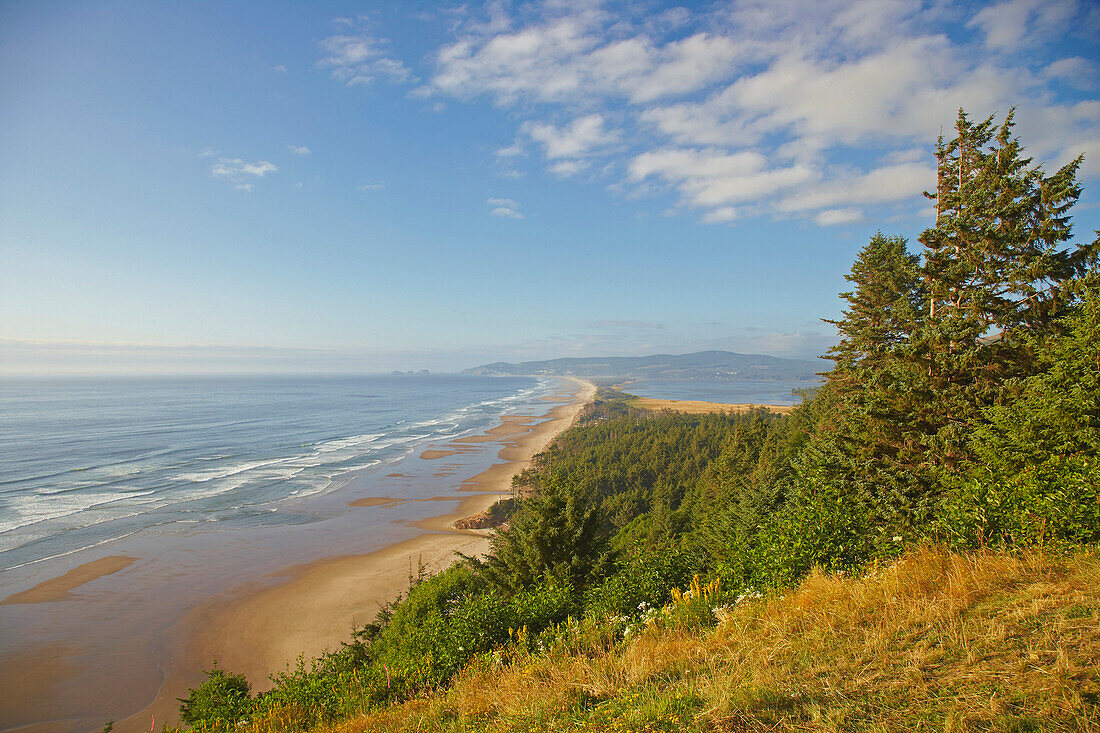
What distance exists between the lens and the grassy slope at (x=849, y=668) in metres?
3.38

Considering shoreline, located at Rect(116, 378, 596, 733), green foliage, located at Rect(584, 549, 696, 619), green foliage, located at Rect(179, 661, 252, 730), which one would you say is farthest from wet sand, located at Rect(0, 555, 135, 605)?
green foliage, located at Rect(584, 549, 696, 619)

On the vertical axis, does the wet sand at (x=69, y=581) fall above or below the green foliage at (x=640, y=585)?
below

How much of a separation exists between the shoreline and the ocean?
9.51 metres

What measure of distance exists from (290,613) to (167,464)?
3765 cm

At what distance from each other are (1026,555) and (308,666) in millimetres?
23217

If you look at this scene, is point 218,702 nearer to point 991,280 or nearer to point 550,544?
point 550,544

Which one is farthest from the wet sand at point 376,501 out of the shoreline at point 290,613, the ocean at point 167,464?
the shoreline at point 290,613

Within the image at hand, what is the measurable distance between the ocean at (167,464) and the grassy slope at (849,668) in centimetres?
3622

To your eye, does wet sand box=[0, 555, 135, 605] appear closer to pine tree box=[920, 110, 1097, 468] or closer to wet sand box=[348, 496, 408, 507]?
wet sand box=[348, 496, 408, 507]

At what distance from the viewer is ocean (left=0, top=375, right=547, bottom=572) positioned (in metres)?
32.6

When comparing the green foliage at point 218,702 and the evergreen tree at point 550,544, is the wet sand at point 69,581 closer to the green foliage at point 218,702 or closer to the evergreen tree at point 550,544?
the green foliage at point 218,702

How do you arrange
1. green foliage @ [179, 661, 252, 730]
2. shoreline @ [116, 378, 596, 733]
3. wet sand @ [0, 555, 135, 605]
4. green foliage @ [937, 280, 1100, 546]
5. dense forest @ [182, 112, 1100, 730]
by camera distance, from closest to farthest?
green foliage @ [937, 280, 1100, 546] → dense forest @ [182, 112, 1100, 730] → green foliage @ [179, 661, 252, 730] → shoreline @ [116, 378, 596, 733] → wet sand @ [0, 555, 135, 605]

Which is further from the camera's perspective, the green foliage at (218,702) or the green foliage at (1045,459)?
the green foliage at (218,702)

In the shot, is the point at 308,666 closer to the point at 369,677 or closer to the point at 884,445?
the point at 369,677
